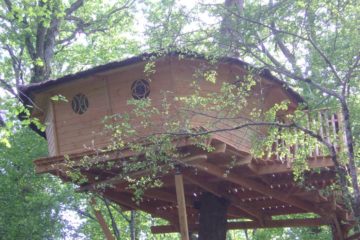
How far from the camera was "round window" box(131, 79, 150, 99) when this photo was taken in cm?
821

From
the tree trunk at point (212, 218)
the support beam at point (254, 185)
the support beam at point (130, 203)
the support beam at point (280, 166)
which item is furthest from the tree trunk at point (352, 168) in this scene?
the support beam at point (130, 203)

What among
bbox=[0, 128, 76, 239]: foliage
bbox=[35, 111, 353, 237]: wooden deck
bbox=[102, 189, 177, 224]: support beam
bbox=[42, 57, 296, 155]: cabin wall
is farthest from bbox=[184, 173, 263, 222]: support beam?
bbox=[0, 128, 76, 239]: foliage

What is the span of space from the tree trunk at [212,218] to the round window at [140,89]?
2532mm

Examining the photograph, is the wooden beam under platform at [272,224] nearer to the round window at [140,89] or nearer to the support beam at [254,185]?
the support beam at [254,185]

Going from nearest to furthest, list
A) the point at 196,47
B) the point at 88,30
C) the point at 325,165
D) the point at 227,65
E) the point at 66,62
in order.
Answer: the point at 196,47
the point at 325,165
the point at 227,65
the point at 88,30
the point at 66,62

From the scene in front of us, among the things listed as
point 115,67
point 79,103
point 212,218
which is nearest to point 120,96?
point 115,67

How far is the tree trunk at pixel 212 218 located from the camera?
934cm

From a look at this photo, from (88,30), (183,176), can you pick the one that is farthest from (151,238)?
(183,176)

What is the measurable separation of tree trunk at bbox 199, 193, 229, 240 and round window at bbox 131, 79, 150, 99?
2532mm

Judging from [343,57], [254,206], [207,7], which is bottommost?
[254,206]

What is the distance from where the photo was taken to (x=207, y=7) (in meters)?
6.38

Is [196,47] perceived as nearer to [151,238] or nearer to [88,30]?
[88,30]

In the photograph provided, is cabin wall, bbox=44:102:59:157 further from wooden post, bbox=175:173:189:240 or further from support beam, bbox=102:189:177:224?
wooden post, bbox=175:173:189:240

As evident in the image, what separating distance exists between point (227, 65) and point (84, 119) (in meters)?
2.43
